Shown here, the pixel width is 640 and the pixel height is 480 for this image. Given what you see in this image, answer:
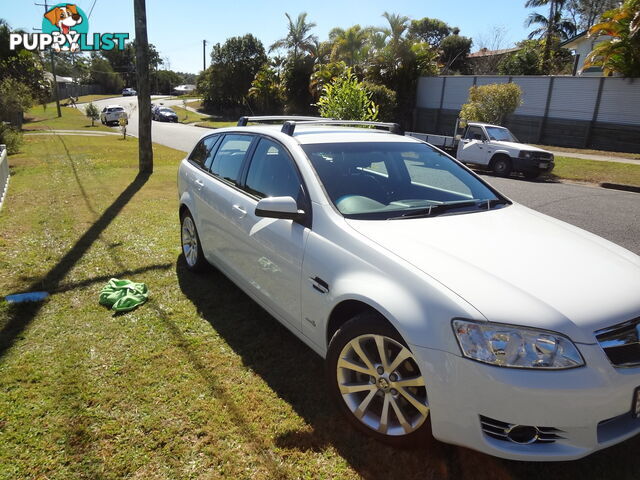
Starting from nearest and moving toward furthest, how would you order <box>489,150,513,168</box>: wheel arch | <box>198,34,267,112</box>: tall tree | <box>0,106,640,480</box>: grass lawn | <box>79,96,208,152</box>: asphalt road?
<box>0,106,640,480</box>: grass lawn → <box>489,150,513,168</box>: wheel arch → <box>79,96,208,152</box>: asphalt road → <box>198,34,267,112</box>: tall tree

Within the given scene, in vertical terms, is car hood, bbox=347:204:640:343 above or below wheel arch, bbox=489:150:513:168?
above

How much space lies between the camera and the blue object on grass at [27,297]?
4262 millimetres

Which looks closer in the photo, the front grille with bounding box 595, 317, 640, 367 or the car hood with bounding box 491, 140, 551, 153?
the front grille with bounding box 595, 317, 640, 367

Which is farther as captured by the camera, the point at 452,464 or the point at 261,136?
the point at 261,136

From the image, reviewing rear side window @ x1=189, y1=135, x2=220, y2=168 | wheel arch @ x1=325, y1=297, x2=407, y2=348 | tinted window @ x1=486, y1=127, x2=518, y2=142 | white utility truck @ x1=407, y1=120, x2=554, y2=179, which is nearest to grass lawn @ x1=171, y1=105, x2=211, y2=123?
white utility truck @ x1=407, y1=120, x2=554, y2=179

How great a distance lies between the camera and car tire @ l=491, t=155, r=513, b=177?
14.0m

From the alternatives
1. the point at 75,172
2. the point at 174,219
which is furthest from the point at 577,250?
the point at 75,172

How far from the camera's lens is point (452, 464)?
7.88 ft

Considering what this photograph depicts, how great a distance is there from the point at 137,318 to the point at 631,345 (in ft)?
11.6

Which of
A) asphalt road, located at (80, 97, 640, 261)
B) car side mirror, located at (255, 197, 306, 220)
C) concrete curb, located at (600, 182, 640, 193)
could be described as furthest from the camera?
concrete curb, located at (600, 182, 640, 193)

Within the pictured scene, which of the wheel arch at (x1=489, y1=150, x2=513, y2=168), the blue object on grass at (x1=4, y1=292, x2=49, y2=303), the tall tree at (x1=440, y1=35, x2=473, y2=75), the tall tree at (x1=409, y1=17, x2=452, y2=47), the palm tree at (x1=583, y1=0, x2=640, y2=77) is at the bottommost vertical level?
the blue object on grass at (x1=4, y1=292, x2=49, y2=303)

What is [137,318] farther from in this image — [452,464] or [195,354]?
[452,464]

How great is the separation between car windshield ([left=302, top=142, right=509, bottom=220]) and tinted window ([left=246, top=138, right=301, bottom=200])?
0.20m

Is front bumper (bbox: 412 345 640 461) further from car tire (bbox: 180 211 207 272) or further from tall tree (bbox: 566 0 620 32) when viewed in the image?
tall tree (bbox: 566 0 620 32)
